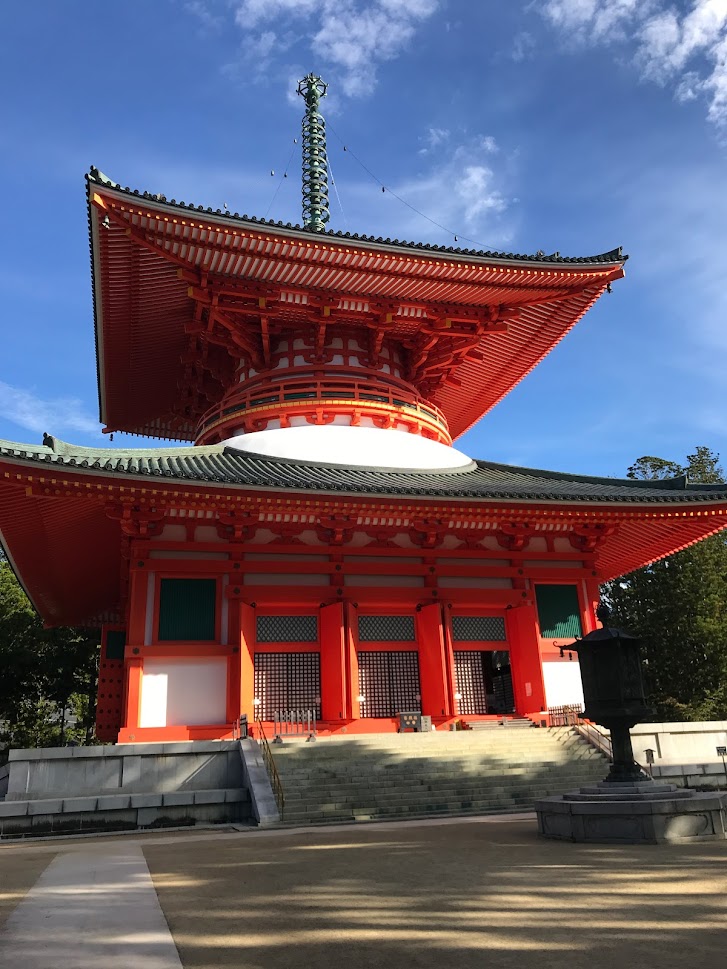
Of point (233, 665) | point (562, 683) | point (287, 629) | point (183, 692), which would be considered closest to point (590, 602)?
point (562, 683)

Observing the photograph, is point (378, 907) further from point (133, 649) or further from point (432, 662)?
point (432, 662)

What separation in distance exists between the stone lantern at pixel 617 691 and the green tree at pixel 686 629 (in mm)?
26226

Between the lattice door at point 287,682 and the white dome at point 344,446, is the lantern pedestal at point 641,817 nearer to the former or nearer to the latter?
the lattice door at point 287,682

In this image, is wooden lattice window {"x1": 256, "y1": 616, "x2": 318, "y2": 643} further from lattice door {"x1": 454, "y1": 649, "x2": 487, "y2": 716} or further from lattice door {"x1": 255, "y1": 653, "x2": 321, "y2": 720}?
lattice door {"x1": 454, "y1": 649, "x2": 487, "y2": 716}

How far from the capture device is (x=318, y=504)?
643 inches

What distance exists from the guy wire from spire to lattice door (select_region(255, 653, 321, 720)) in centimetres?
2087

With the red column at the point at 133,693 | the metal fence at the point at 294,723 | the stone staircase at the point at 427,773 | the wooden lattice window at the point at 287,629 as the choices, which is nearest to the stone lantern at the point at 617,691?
the stone staircase at the point at 427,773

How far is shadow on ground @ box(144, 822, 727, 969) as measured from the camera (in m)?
4.63

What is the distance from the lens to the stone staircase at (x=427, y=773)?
13.0 metres

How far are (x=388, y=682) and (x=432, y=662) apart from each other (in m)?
1.25

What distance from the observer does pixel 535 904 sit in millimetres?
5836

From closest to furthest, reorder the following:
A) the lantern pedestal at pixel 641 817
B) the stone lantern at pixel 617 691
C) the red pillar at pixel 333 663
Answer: the lantern pedestal at pixel 641 817 → the stone lantern at pixel 617 691 → the red pillar at pixel 333 663

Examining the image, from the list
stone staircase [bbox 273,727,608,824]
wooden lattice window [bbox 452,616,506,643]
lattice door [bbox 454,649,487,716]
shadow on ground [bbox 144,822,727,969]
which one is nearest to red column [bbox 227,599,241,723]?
stone staircase [bbox 273,727,608,824]

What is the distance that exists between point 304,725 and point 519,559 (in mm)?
7130
